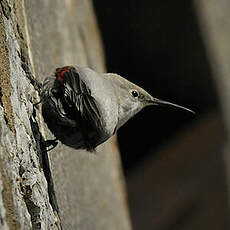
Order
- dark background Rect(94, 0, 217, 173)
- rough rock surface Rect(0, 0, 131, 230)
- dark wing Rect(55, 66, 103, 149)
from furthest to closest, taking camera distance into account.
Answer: dark background Rect(94, 0, 217, 173) < dark wing Rect(55, 66, 103, 149) < rough rock surface Rect(0, 0, 131, 230)

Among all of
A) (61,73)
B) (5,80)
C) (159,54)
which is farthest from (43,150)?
(159,54)

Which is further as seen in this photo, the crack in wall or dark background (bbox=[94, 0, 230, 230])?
dark background (bbox=[94, 0, 230, 230])

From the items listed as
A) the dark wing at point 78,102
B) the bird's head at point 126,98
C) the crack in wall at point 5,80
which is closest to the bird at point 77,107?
the dark wing at point 78,102

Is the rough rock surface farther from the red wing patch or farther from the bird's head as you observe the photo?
the bird's head

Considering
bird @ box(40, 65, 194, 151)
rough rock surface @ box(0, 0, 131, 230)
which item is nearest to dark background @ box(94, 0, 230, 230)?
rough rock surface @ box(0, 0, 131, 230)

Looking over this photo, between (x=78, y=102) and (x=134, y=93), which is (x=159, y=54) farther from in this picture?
(x=78, y=102)

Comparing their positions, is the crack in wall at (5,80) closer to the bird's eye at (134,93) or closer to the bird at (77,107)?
the bird at (77,107)

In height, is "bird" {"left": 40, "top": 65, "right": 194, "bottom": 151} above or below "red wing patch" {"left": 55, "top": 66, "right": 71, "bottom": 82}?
below
